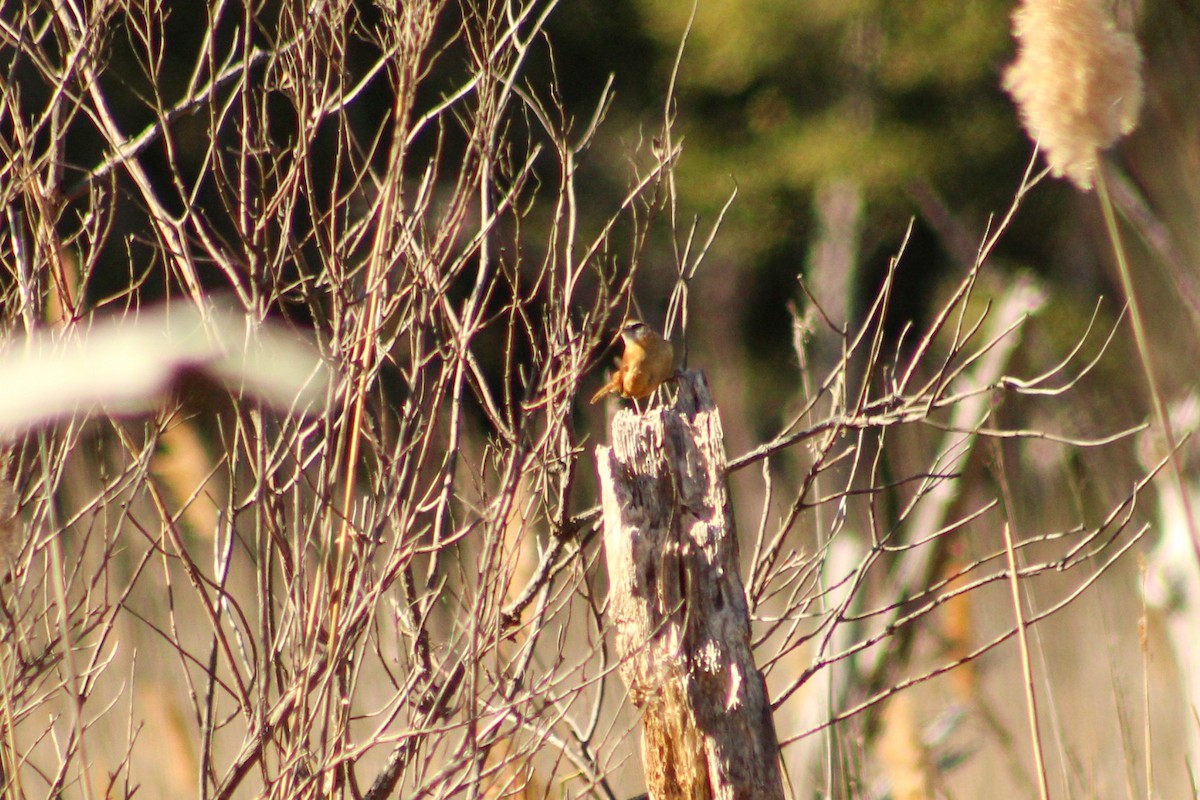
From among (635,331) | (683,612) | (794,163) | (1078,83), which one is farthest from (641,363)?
(794,163)

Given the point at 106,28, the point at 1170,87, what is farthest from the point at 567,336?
the point at 1170,87

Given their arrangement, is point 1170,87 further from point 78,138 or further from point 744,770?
point 78,138

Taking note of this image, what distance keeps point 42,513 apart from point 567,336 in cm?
96

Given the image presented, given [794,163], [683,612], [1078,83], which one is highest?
[794,163]

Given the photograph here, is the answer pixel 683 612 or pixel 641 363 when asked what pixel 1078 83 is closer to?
pixel 683 612

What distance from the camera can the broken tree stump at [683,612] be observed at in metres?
2.02

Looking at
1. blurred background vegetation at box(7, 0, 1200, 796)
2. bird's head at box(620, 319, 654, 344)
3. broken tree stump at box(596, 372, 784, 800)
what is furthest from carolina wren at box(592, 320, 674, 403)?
blurred background vegetation at box(7, 0, 1200, 796)

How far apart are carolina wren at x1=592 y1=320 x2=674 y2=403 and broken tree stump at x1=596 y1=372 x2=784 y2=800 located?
40 cm

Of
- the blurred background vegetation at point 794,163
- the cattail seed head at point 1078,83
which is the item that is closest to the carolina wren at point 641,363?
the cattail seed head at point 1078,83

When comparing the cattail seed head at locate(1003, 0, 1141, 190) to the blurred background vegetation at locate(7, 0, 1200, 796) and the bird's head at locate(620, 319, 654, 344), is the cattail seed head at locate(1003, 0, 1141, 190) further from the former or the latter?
the blurred background vegetation at locate(7, 0, 1200, 796)

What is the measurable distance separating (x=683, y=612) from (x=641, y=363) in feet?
2.16

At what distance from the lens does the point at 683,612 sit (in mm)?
2088

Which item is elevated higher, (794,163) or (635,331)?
(794,163)

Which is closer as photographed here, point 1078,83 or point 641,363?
point 1078,83
